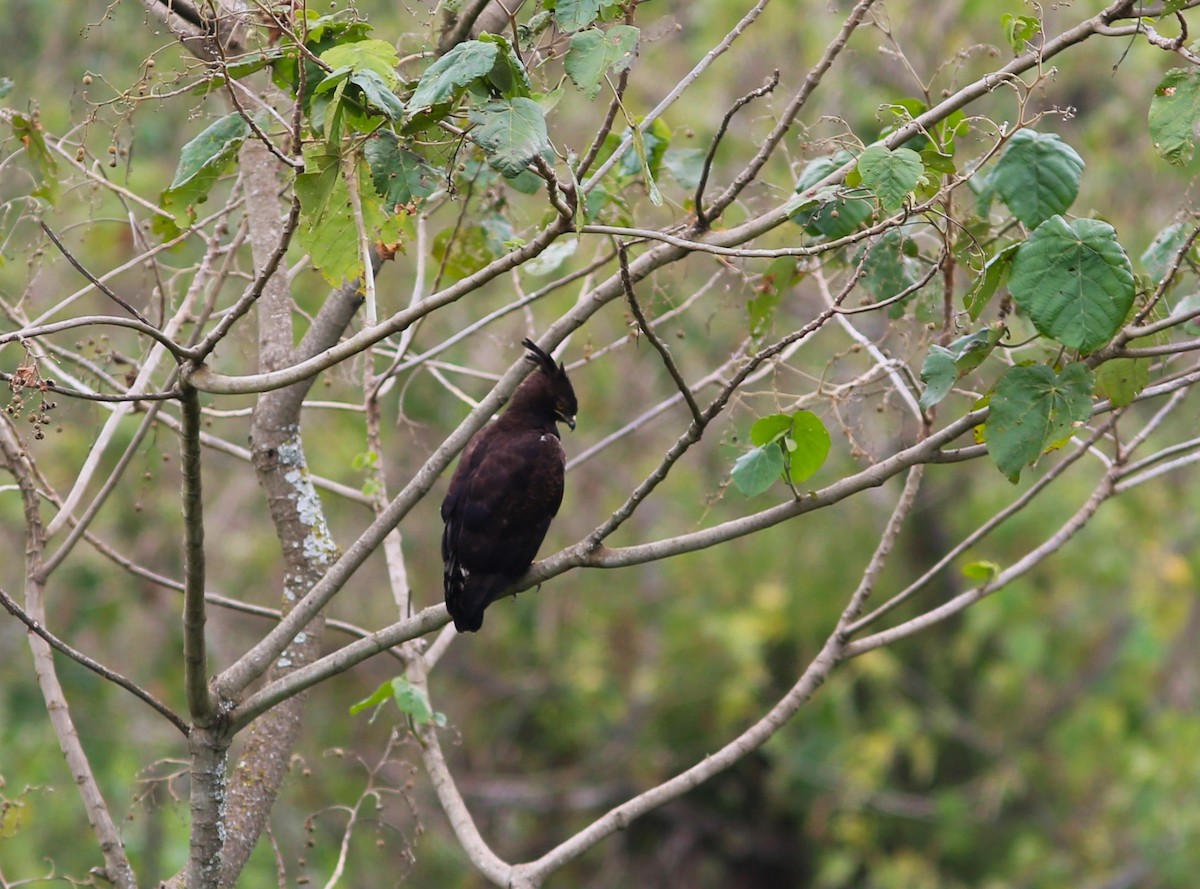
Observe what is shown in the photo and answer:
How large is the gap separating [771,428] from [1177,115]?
3.17 feet

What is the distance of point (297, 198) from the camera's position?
7.73ft

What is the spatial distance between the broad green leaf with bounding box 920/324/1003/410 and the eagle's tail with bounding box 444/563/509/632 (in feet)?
4.59

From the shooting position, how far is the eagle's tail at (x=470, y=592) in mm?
3541

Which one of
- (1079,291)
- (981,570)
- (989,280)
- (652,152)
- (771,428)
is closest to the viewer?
(1079,291)

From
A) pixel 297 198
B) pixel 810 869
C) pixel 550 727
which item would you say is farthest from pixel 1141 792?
pixel 297 198

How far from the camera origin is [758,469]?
2.78 m

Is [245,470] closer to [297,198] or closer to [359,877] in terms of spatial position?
[359,877]

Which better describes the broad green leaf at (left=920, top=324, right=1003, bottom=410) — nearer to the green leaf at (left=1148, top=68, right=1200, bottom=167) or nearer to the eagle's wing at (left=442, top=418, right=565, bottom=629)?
the green leaf at (left=1148, top=68, right=1200, bottom=167)

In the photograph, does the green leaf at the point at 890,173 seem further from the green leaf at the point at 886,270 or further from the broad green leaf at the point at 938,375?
the green leaf at the point at 886,270

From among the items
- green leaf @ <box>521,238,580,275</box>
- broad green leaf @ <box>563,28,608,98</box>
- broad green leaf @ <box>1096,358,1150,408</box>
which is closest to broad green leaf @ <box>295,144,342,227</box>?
broad green leaf @ <box>563,28,608,98</box>

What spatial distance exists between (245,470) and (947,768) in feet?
17.3

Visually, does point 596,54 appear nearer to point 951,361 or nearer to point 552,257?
point 951,361

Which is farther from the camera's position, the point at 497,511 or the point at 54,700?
the point at 497,511

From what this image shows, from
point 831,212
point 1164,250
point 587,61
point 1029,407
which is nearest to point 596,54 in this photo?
point 587,61
